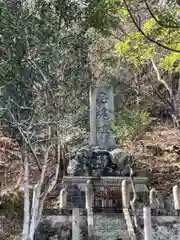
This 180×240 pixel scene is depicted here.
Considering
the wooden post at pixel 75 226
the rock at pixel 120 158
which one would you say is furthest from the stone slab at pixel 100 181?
the wooden post at pixel 75 226

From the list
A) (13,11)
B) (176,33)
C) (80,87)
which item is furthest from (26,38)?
(176,33)

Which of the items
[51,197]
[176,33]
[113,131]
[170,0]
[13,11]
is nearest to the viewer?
[170,0]

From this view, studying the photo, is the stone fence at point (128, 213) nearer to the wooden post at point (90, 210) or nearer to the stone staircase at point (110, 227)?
the wooden post at point (90, 210)

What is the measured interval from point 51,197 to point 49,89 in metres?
6.04

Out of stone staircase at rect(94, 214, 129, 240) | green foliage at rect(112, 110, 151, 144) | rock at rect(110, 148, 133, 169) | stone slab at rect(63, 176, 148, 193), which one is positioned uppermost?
green foliage at rect(112, 110, 151, 144)

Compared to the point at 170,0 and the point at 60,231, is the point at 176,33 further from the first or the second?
the point at 60,231

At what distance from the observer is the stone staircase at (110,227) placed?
10.4m

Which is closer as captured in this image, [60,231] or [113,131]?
[60,231]

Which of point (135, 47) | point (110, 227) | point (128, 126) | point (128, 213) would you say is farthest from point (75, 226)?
point (128, 126)

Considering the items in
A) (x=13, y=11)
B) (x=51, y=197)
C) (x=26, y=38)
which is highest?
(x=13, y=11)

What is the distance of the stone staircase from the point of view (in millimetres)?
10359

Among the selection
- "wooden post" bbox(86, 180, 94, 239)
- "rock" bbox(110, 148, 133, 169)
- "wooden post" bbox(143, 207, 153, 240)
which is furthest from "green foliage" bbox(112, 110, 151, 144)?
"wooden post" bbox(143, 207, 153, 240)

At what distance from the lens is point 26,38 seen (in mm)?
8219

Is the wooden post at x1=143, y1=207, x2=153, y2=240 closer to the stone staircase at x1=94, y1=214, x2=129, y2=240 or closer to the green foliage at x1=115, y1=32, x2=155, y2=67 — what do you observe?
the stone staircase at x1=94, y1=214, x2=129, y2=240
